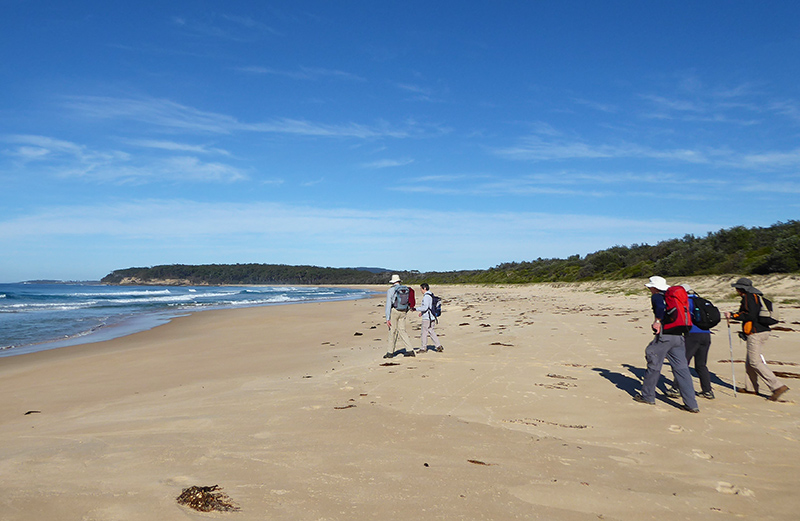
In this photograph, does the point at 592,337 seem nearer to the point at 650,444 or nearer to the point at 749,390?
the point at 749,390

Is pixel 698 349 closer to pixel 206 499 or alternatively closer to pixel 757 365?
pixel 757 365

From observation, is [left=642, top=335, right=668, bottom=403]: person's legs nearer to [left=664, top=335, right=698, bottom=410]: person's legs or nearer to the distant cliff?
[left=664, top=335, right=698, bottom=410]: person's legs

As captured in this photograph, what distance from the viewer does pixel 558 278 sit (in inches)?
1978

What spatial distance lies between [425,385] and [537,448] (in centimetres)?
306

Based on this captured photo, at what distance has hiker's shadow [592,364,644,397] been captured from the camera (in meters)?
7.22

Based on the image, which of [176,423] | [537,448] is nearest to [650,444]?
[537,448]

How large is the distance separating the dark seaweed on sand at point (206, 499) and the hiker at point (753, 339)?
6925 millimetres

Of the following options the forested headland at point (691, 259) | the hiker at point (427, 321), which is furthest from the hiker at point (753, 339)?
the forested headland at point (691, 259)

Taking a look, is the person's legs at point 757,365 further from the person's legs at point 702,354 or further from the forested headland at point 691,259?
the forested headland at point 691,259

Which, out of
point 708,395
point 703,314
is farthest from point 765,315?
point 708,395

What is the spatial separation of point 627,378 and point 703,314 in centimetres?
179

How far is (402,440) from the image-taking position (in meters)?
4.97

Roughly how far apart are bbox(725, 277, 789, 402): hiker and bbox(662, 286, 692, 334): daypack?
946 millimetres

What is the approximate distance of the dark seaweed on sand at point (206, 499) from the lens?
11.2ft
